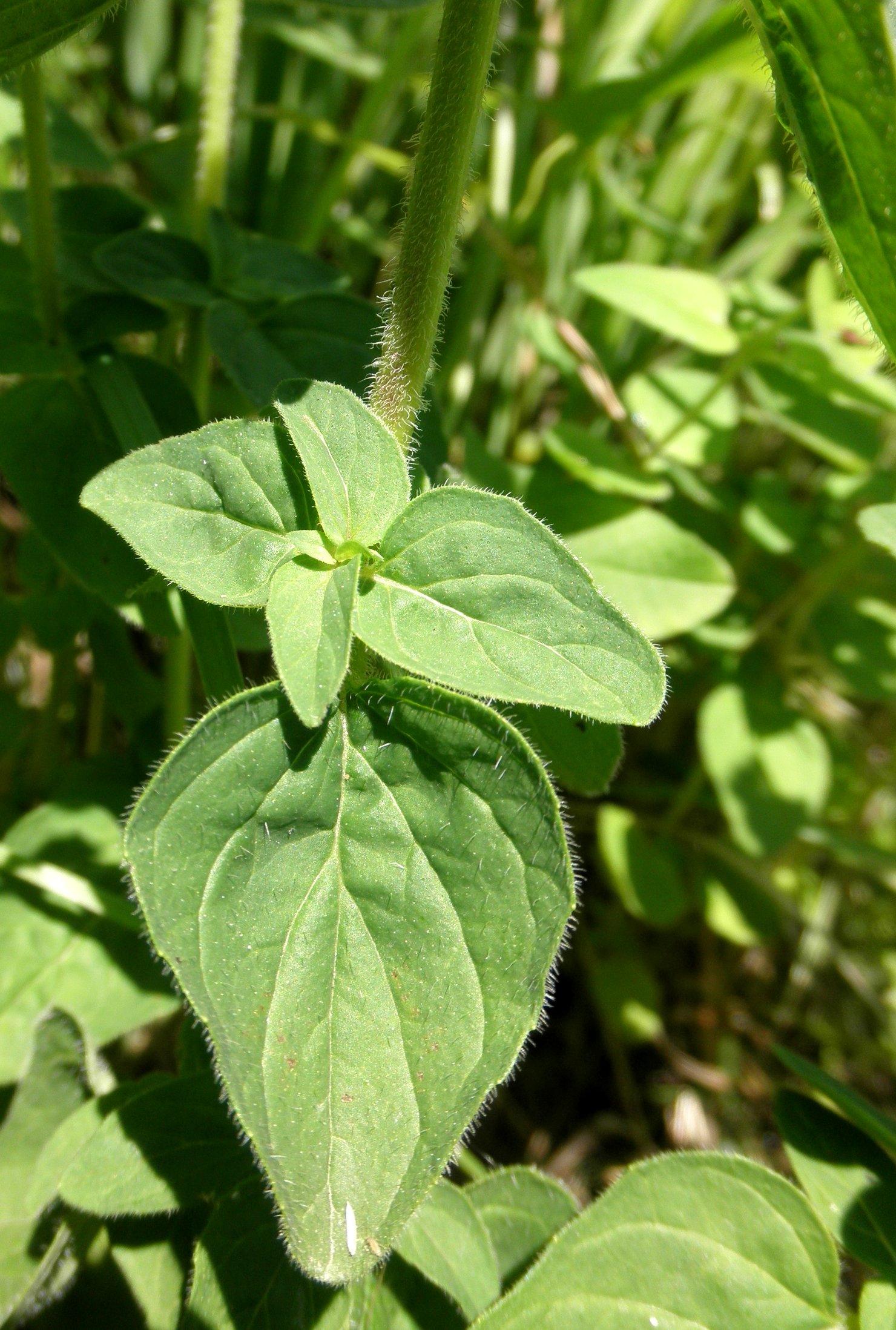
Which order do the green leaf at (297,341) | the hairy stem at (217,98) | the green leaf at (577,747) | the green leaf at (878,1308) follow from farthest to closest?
1. the hairy stem at (217,98)
2. the green leaf at (297,341)
3. the green leaf at (577,747)
4. the green leaf at (878,1308)

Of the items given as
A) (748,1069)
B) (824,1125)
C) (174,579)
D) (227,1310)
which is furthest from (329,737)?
(748,1069)

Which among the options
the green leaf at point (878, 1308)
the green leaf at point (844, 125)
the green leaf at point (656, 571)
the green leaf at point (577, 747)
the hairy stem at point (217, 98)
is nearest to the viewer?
the green leaf at point (844, 125)

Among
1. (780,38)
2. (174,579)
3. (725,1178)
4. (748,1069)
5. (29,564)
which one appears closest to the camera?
(780,38)

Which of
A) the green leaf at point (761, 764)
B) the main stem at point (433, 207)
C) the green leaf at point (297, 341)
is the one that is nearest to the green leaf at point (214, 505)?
the main stem at point (433, 207)

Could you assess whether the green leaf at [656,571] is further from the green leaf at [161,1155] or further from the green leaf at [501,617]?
the green leaf at [161,1155]

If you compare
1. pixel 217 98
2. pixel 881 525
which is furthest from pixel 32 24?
pixel 881 525

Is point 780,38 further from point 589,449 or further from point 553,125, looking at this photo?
point 553,125

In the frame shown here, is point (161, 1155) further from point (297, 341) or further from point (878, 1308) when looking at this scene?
point (297, 341)
